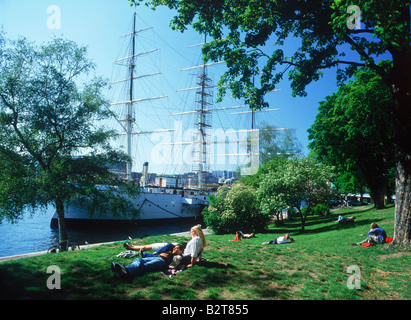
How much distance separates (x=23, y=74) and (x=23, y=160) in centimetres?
393

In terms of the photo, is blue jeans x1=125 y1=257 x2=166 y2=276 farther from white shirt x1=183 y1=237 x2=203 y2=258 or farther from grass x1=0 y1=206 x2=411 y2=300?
white shirt x1=183 y1=237 x2=203 y2=258

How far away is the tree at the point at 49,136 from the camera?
1122cm

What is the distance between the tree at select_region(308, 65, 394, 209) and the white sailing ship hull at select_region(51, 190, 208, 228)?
24.3 meters

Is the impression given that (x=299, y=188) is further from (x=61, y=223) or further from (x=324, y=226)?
(x=61, y=223)

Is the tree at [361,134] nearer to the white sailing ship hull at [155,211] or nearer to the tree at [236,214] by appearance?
the tree at [236,214]

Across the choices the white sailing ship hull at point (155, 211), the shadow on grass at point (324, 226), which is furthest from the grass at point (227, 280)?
the white sailing ship hull at point (155, 211)

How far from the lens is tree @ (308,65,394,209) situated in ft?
68.4

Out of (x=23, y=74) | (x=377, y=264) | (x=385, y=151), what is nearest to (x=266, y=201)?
(x=385, y=151)

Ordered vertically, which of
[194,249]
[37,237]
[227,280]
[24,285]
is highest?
[194,249]

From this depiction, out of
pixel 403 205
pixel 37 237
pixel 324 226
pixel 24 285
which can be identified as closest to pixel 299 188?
pixel 324 226

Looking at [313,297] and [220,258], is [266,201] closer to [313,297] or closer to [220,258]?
[220,258]

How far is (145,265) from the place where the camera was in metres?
6.52

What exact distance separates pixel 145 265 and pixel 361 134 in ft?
78.8

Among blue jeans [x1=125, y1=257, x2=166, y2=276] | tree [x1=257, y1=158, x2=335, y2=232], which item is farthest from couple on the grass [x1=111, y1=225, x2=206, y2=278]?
tree [x1=257, y1=158, x2=335, y2=232]
